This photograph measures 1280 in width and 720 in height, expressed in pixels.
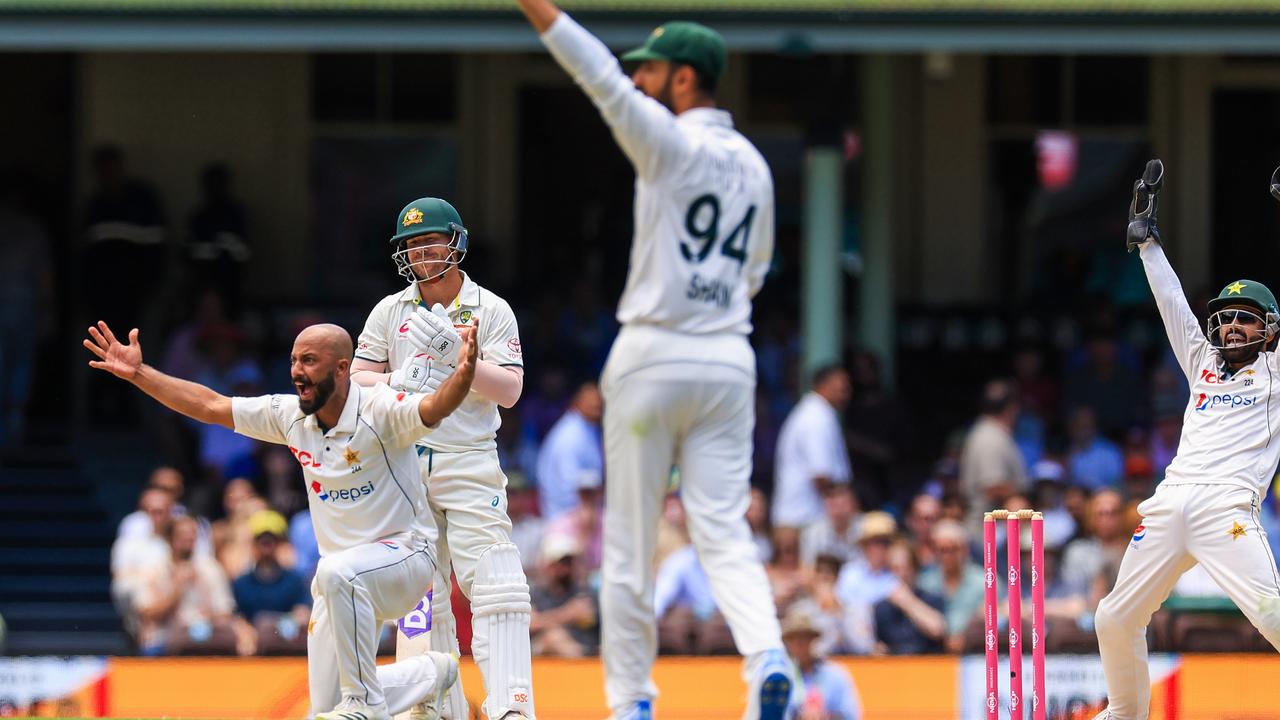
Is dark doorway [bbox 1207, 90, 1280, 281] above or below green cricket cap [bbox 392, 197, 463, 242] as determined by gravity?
above

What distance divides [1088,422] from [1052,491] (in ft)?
4.54

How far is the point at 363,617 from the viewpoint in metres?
7.55

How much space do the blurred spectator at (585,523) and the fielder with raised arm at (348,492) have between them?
608cm

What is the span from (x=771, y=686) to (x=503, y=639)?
1051 mm

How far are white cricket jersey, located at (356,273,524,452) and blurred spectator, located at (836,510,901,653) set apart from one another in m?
5.19

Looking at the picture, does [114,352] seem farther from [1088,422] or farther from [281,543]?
[1088,422]

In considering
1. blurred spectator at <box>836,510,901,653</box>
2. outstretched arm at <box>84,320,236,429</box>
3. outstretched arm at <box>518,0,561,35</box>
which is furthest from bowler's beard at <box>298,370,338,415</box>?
blurred spectator at <box>836,510,901,653</box>

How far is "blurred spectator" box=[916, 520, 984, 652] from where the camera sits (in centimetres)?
1288

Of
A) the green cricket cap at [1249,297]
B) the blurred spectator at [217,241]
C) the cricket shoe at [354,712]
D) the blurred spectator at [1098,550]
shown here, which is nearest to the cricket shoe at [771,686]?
the cricket shoe at [354,712]

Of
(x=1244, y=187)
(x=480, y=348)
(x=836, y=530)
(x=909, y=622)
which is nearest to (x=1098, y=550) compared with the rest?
(x=909, y=622)

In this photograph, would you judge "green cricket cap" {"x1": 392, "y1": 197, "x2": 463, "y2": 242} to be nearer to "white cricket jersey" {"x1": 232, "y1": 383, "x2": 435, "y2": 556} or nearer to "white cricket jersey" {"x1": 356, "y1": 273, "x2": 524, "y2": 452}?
"white cricket jersey" {"x1": 356, "y1": 273, "x2": 524, "y2": 452}

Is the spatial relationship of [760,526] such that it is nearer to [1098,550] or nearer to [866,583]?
[866,583]

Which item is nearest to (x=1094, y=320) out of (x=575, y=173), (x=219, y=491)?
(x=575, y=173)

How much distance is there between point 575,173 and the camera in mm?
18156
